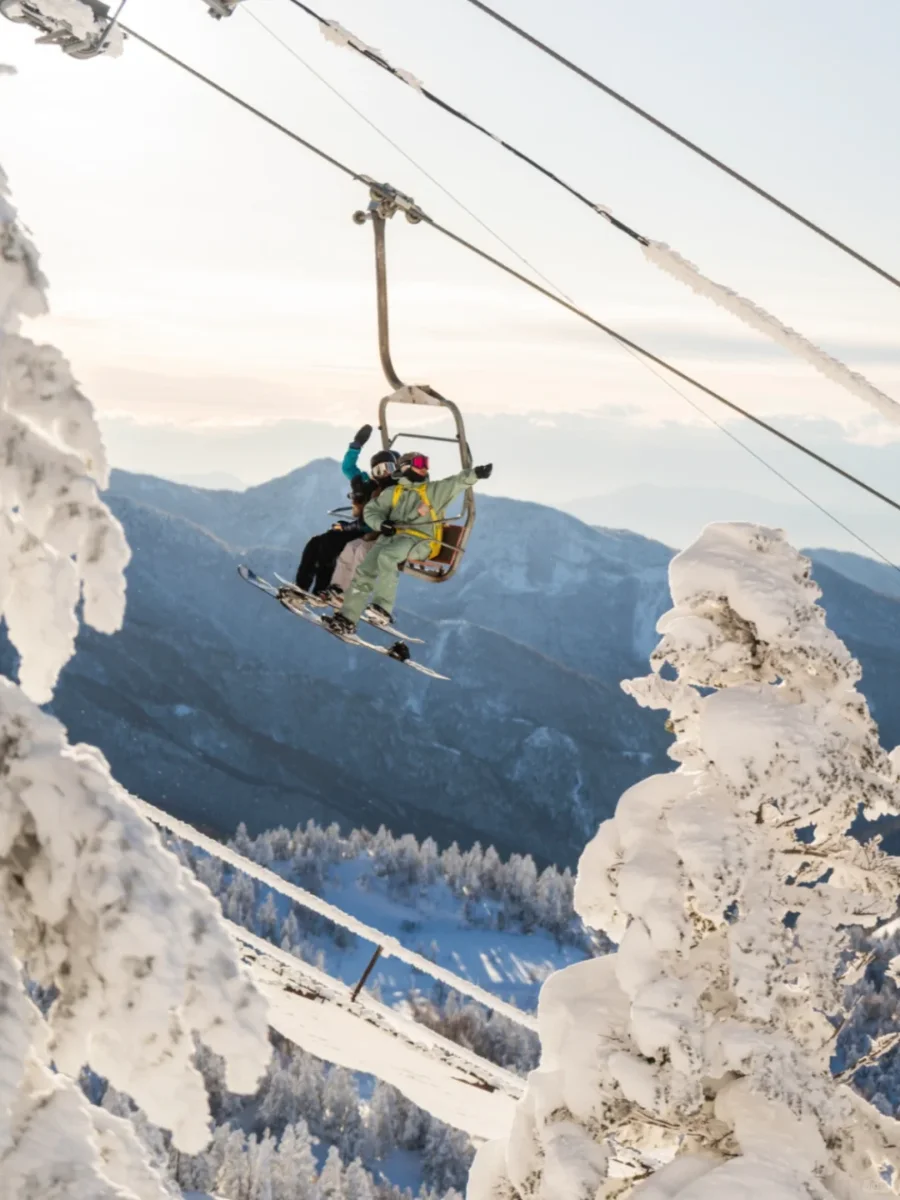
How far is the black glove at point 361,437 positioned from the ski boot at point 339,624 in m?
1.83

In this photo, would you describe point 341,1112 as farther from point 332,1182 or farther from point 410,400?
point 410,400

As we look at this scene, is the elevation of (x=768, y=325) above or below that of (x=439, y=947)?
above

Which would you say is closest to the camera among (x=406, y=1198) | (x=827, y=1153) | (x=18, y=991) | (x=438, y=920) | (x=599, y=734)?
(x=18, y=991)

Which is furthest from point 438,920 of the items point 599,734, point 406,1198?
point 599,734

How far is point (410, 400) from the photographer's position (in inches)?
448

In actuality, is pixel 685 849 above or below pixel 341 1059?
above

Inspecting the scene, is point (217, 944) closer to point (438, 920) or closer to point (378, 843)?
point (438, 920)

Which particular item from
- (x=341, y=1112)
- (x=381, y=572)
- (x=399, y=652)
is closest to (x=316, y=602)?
(x=381, y=572)

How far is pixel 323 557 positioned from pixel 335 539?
0.76 ft

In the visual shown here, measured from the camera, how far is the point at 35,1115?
2580mm

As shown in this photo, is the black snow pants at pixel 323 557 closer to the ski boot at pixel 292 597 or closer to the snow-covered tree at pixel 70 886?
the ski boot at pixel 292 597

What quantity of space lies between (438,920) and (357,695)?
372 ft

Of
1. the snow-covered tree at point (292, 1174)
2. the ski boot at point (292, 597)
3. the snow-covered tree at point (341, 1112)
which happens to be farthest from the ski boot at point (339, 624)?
the snow-covered tree at point (341, 1112)

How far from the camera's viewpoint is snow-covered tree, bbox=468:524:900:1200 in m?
7.57
